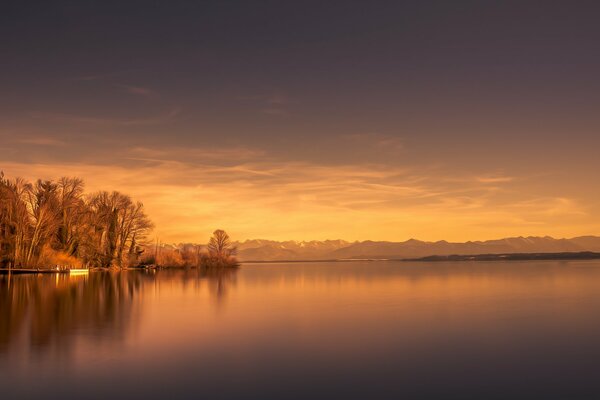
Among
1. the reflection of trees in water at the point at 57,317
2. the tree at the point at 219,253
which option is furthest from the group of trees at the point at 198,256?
the reflection of trees in water at the point at 57,317

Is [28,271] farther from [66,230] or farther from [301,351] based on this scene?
[301,351]

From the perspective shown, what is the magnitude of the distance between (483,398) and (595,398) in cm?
314

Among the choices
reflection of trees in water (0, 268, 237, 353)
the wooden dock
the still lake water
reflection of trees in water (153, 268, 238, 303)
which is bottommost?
reflection of trees in water (153, 268, 238, 303)

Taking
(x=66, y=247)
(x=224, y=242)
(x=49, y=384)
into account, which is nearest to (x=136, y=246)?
(x=66, y=247)

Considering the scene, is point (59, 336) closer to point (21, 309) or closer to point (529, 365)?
point (21, 309)

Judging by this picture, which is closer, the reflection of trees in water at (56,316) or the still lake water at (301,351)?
the still lake water at (301,351)

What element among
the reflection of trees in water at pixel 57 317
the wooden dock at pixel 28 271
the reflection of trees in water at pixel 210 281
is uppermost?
the wooden dock at pixel 28 271

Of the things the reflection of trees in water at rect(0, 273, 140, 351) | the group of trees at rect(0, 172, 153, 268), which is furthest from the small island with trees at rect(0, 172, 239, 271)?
the reflection of trees in water at rect(0, 273, 140, 351)

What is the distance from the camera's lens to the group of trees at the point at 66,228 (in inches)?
3398

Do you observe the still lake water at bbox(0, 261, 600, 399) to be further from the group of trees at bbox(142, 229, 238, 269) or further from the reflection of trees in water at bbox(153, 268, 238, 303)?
the group of trees at bbox(142, 229, 238, 269)

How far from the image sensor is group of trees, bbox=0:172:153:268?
86.3 metres

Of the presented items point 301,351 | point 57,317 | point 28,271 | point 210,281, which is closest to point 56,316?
point 57,317

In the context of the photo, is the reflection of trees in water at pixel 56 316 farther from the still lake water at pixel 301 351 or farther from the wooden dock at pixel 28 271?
the wooden dock at pixel 28 271

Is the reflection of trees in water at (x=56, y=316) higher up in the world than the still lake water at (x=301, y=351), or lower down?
higher up
